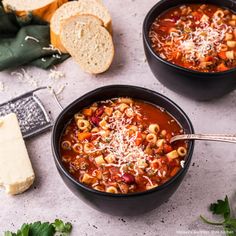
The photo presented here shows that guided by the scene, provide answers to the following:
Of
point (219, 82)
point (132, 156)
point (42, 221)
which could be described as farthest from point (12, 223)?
point (219, 82)

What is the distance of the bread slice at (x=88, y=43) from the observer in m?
3.45

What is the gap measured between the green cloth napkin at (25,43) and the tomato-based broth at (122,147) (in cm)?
75

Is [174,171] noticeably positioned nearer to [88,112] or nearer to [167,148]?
[167,148]

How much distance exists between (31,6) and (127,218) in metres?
1.68

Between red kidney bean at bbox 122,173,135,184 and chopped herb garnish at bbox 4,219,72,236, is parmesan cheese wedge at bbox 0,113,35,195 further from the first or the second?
red kidney bean at bbox 122,173,135,184

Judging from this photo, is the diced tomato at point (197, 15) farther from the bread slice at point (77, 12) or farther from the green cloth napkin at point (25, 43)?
the green cloth napkin at point (25, 43)

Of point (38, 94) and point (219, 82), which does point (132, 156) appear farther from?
point (38, 94)

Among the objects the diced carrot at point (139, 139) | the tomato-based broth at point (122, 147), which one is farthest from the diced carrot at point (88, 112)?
the diced carrot at point (139, 139)

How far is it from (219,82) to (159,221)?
0.88 meters

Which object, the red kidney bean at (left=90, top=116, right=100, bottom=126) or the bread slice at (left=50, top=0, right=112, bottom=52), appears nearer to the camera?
the red kidney bean at (left=90, top=116, right=100, bottom=126)

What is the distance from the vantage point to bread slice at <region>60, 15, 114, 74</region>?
11.3ft

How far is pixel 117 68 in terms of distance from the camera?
3543mm

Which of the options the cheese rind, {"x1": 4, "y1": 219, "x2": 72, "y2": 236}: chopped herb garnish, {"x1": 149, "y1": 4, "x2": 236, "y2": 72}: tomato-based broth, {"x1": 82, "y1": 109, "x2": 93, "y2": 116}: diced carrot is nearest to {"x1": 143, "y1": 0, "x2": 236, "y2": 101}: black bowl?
{"x1": 149, "y1": 4, "x2": 236, "y2": 72}: tomato-based broth

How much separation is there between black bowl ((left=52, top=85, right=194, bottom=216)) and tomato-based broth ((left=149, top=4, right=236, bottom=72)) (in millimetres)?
403
